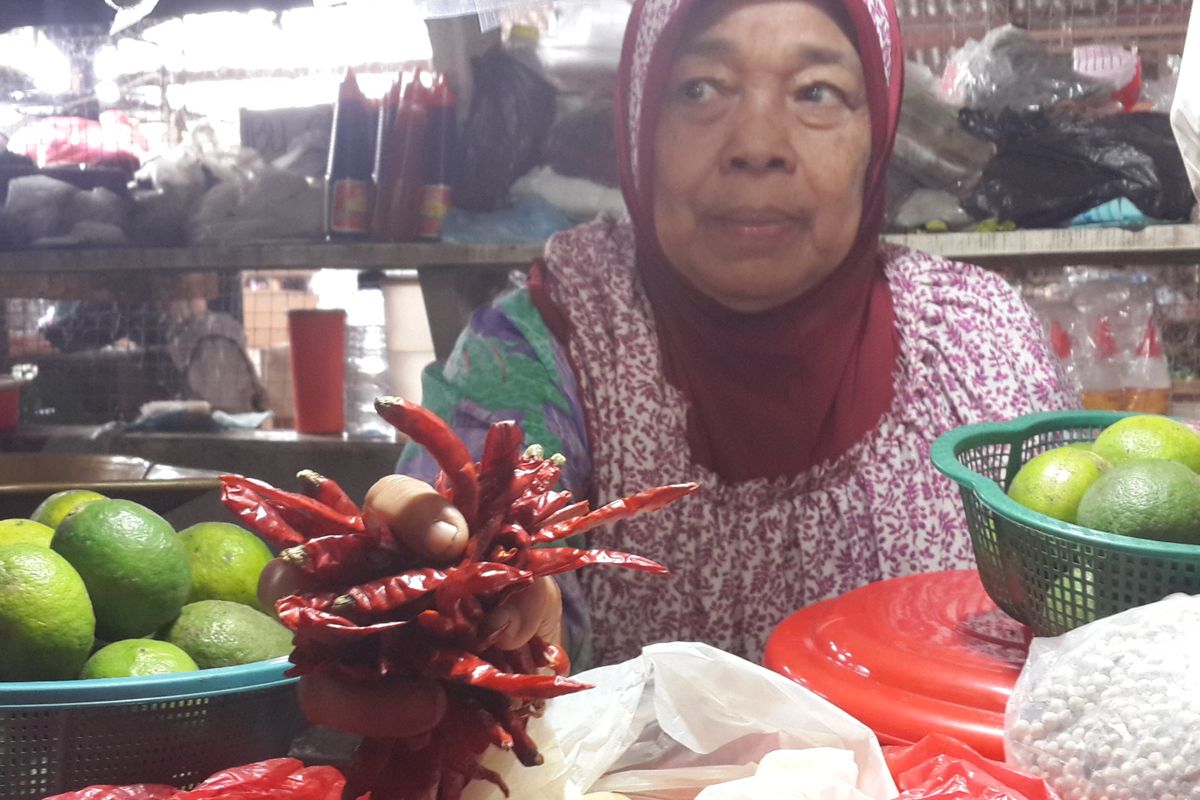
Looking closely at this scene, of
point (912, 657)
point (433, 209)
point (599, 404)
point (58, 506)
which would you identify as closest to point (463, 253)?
point (433, 209)

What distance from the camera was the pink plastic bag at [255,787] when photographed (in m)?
0.67

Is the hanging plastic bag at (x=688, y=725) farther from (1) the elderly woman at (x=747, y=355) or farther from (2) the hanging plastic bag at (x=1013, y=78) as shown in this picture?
(2) the hanging plastic bag at (x=1013, y=78)

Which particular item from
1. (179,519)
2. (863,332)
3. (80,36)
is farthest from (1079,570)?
(80,36)

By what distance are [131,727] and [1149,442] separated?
78cm

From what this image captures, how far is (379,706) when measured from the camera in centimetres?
57

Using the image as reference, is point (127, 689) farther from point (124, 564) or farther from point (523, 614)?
point (523, 614)

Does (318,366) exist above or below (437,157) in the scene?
below

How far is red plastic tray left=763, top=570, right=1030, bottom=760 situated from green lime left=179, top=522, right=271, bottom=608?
431 mm

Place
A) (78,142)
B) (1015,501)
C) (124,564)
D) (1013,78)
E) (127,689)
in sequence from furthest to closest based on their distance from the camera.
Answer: (78,142)
(1013,78)
(1015,501)
(124,564)
(127,689)

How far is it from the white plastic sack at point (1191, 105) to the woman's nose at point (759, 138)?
0.73 meters

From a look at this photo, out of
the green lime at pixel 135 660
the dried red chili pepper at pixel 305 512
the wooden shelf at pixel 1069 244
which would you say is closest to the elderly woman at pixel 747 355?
the wooden shelf at pixel 1069 244

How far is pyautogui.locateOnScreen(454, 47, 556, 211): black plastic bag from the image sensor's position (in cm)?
225

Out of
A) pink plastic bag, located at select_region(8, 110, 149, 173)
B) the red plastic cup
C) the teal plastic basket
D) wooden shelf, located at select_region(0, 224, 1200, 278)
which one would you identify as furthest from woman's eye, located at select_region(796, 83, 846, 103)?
pink plastic bag, located at select_region(8, 110, 149, 173)

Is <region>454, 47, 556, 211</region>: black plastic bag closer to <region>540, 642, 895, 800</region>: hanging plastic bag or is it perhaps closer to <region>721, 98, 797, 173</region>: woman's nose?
<region>721, 98, 797, 173</region>: woman's nose
